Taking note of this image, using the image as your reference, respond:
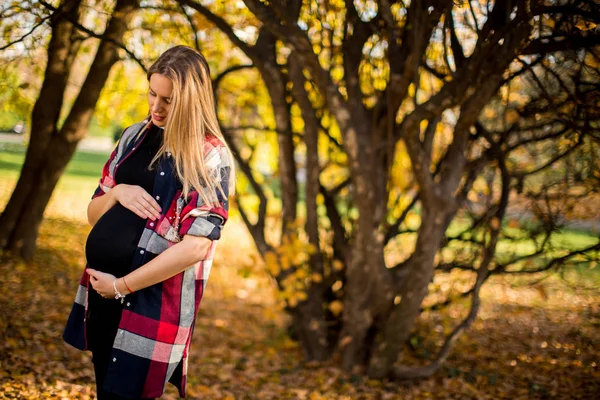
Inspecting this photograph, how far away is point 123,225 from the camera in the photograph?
2.06 m

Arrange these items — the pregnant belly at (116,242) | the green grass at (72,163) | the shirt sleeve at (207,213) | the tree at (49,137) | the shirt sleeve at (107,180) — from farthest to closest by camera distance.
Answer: the tree at (49,137), the green grass at (72,163), the shirt sleeve at (107,180), the pregnant belly at (116,242), the shirt sleeve at (207,213)

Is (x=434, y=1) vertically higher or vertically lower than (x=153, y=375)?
higher

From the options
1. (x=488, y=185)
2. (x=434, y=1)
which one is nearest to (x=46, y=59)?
(x=434, y=1)

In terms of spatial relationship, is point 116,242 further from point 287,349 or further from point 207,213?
point 287,349

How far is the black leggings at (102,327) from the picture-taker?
2.08 meters

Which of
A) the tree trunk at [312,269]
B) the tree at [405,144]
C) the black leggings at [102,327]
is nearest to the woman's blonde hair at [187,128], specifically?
the black leggings at [102,327]

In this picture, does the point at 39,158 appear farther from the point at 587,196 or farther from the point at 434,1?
the point at 587,196

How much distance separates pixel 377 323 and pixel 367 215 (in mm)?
1043

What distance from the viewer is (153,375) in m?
2.05

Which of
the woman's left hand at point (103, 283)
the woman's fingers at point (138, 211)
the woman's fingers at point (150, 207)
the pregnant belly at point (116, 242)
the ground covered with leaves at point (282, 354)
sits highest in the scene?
the woman's fingers at point (150, 207)

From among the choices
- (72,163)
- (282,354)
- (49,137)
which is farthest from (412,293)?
(72,163)

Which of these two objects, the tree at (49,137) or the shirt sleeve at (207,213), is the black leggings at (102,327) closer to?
the shirt sleeve at (207,213)

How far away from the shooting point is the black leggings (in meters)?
2.08

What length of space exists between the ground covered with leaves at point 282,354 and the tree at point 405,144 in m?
0.30
